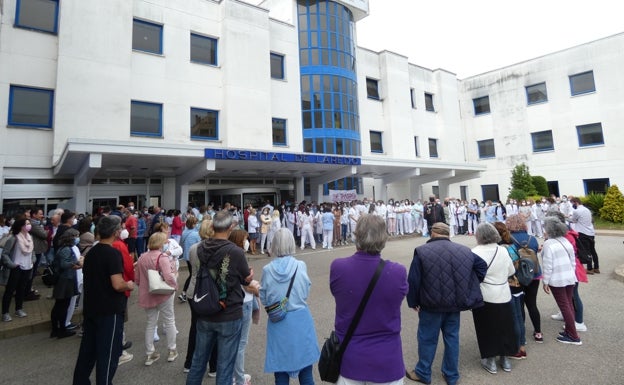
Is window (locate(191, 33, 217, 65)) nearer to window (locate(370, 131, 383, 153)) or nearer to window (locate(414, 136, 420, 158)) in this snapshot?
window (locate(370, 131, 383, 153))

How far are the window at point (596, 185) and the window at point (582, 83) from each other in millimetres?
6655

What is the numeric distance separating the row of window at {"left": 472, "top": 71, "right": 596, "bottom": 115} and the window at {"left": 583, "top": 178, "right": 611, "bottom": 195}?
6612mm

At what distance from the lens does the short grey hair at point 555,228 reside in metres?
4.42

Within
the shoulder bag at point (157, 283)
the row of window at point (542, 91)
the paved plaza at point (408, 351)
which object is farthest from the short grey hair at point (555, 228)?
the row of window at point (542, 91)

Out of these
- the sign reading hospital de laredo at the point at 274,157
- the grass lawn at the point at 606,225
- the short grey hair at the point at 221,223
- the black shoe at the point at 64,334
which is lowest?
the black shoe at the point at 64,334

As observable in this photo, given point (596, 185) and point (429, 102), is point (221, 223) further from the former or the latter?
point (596, 185)

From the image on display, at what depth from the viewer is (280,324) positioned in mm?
2842

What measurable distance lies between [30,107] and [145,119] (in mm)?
4298

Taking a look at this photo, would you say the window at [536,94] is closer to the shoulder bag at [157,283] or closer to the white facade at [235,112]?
the white facade at [235,112]

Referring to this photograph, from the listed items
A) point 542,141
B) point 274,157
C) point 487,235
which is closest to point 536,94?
point 542,141

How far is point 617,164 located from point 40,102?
111 ft

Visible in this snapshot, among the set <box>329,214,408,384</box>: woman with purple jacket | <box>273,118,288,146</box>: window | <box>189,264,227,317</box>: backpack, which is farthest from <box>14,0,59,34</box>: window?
<box>329,214,408,384</box>: woman with purple jacket

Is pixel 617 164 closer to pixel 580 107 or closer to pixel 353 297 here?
pixel 580 107

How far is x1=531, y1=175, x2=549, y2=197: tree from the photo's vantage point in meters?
22.9
